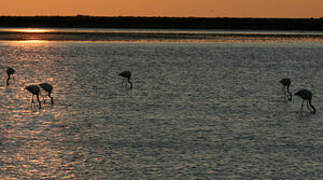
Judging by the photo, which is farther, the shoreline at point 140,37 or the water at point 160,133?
the shoreline at point 140,37

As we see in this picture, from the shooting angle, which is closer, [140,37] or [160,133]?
[160,133]

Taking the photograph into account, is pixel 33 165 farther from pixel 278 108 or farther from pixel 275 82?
pixel 275 82

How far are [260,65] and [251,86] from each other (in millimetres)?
20668

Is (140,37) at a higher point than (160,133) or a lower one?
higher

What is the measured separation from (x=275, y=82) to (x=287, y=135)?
18865 mm

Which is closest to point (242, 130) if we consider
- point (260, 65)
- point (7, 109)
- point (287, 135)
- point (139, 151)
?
point (287, 135)

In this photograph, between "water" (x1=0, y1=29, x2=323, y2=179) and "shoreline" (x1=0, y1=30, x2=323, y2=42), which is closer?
"water" (x1=0, y1=29, x2=323, y2=179)

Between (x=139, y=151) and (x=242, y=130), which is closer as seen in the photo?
(x=139, y=151)

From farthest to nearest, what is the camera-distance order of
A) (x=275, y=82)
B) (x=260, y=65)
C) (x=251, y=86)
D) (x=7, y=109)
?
1. (x=260, y=65)
2. (x=275, y=82)
3. (x=251, y=86)
4. (x=7, y=109)

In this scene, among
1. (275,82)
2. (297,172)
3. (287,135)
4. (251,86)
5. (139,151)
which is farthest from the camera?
(275,82)

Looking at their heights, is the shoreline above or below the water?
above

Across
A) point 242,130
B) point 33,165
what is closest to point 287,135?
point 242,130

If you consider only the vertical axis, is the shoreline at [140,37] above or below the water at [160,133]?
above

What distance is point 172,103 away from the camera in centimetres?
2750
